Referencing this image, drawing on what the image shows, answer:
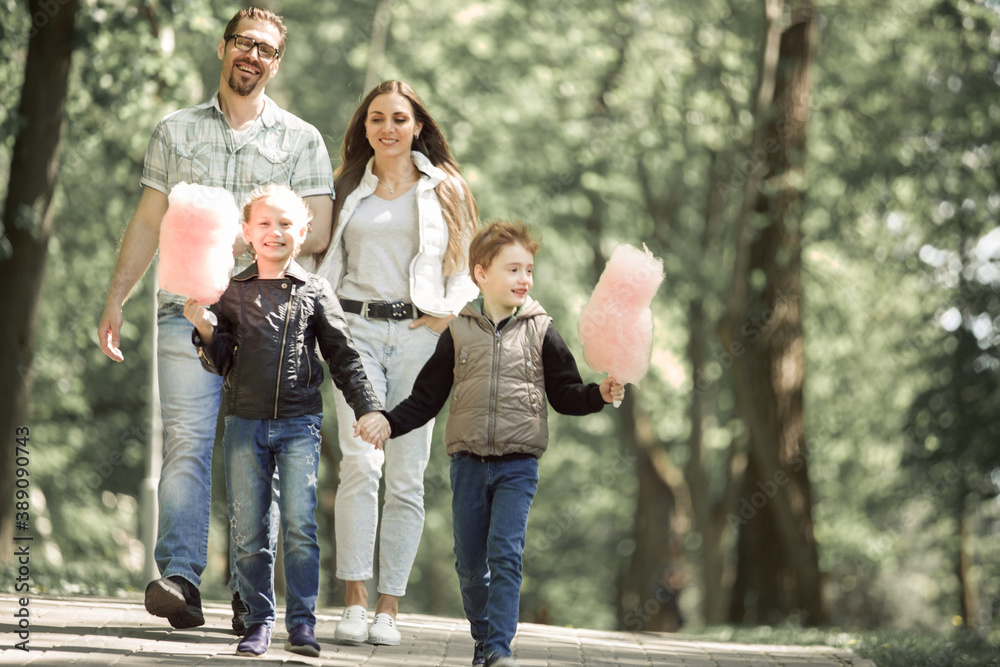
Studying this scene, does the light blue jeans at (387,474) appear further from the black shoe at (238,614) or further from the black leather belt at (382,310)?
the black shoe at (238,614)

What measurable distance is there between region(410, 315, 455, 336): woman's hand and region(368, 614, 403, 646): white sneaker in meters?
1.38

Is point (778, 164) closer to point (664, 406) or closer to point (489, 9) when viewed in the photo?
point (489, 9)

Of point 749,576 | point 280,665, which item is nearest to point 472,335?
point 280,665

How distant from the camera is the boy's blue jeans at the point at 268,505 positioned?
5039 mm

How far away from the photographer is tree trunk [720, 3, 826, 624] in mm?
13781

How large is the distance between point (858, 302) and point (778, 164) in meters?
5.84

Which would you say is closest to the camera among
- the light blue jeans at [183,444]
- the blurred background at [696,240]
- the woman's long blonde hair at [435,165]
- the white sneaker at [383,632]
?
the light blue jeans at [183,444]

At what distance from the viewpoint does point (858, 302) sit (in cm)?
1897

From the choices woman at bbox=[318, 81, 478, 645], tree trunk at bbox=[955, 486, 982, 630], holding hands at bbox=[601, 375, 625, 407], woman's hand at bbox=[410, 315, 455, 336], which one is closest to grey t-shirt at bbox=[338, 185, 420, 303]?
woman at bbox=[318, 81, 478, 645]

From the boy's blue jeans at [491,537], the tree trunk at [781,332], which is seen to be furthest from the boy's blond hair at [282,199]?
the tree trunk at [781,332]

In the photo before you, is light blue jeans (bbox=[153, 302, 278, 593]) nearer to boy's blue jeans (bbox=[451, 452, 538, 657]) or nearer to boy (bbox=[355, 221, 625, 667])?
boy (bbox=[355, 221, 625, 667])

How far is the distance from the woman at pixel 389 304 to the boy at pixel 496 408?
0.62 metres

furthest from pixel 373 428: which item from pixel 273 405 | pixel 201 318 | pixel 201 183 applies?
pixel 201 183

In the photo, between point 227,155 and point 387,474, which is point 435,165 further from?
point 387,474
